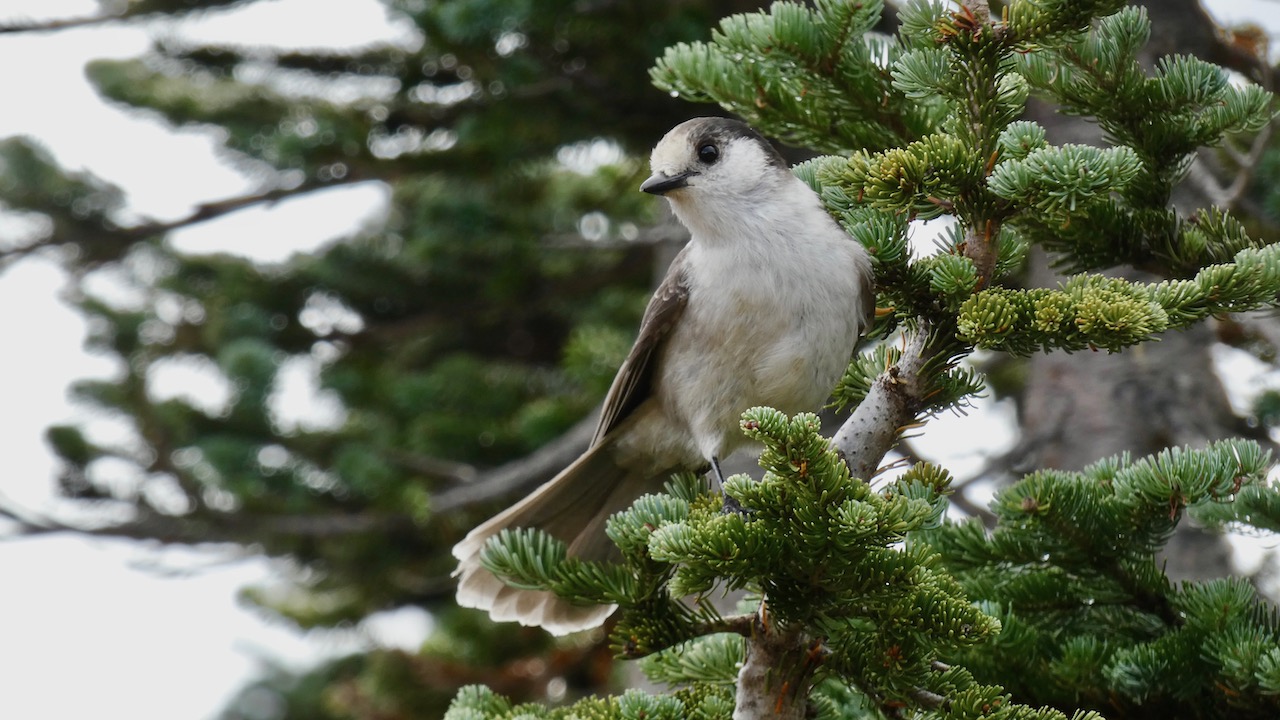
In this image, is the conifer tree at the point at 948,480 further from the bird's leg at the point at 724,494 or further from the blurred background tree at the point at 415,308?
the blurred background tree at the point at 415,308

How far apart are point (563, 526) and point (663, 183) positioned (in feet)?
2.91

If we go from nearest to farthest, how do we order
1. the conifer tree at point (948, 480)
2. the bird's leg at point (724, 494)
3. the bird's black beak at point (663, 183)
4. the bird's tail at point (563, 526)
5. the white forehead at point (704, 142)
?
the conifer tree at point (948, 480)
the bird's leg at point (724, 494)
the bird's tail at point (563, 526)
the bird's black beak at point (663, 183)
the white forehead at point (704, 142)

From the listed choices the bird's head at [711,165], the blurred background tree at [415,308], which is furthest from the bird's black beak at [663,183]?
the blurred background tree at [415,308]

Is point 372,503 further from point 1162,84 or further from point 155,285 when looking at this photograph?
point 1162,84

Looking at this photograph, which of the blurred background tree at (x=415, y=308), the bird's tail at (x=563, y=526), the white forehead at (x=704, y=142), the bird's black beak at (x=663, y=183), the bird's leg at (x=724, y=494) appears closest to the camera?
the bird's leg at (x=724, y=494)

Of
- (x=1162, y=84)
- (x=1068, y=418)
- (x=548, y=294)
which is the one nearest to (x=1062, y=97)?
(x=1162, y=84)

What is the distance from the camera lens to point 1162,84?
2312 millimetres

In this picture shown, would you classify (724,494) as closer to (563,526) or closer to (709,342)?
(709,342)

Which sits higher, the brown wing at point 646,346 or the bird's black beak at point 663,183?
the bird's black beak at point 663,183

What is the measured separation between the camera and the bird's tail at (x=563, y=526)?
2873 mm

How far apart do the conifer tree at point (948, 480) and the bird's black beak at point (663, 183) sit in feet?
1.54

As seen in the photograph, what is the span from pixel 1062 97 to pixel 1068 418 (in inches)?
103

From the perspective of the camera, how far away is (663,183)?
3146 millimetres

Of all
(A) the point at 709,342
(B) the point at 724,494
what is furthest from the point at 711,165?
(B) the point at 724,494
